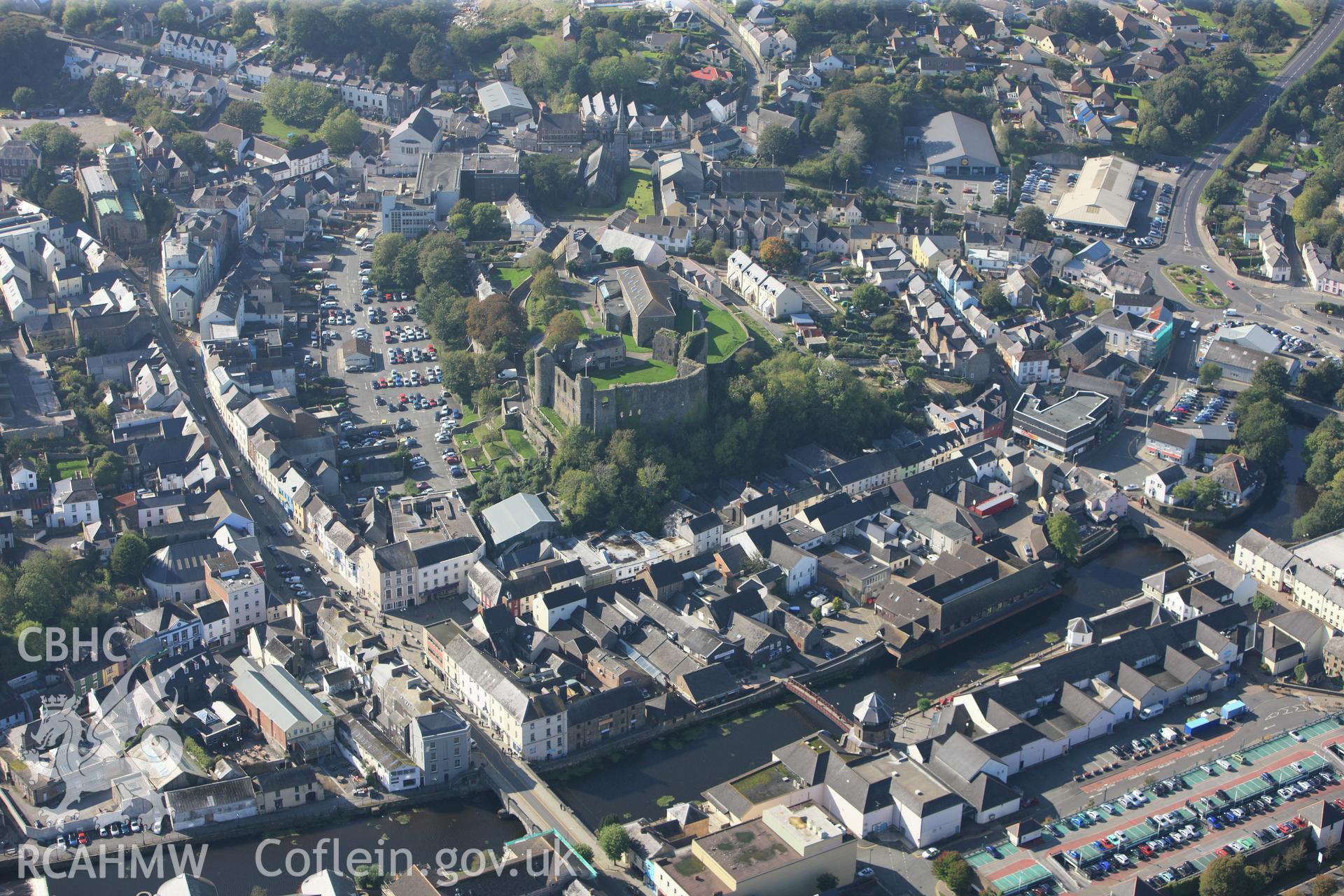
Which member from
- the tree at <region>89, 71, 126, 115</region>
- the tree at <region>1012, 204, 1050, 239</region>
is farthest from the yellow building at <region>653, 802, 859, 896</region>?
the tree at <region>89, 71, 126, 115</region>

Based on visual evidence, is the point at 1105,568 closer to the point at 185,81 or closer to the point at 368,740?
the point at 368,740

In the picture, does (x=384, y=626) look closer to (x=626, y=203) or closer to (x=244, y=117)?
(x=626, y=203)

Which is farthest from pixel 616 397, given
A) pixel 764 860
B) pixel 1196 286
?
pixel 1196 286

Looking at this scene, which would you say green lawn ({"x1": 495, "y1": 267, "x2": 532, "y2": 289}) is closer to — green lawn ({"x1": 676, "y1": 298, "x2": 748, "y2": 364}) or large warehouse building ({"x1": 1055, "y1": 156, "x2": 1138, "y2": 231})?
green lawn ({"x1": 676, "y1": 298, "x2": 748, "y2": 364})

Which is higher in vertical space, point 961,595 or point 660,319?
point 660,319

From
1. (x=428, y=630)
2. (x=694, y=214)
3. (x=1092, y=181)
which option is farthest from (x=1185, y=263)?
(x=428, y=630)

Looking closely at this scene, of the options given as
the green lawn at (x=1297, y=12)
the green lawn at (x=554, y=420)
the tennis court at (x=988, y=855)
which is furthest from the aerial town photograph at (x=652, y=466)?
the green lawn at (x=1297, y=12)

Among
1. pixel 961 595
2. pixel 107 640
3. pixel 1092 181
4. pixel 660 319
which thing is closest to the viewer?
pixel 107 640
